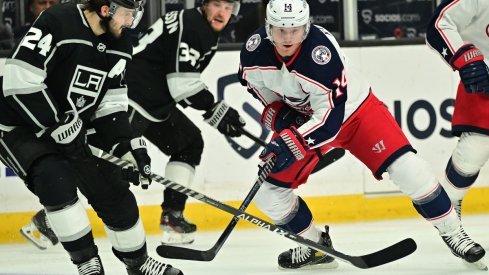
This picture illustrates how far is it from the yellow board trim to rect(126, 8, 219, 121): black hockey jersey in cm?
71

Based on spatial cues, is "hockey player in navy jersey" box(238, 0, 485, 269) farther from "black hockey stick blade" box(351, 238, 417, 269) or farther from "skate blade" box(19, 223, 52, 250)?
"skate blade" box(19, 223, 52, 250)

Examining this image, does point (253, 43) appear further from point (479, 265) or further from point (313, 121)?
point (479, 265)

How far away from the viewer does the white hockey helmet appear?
3408 mm

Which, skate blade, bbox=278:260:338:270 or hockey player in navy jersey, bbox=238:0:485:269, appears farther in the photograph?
skate blade, bbox=278:260:338:270

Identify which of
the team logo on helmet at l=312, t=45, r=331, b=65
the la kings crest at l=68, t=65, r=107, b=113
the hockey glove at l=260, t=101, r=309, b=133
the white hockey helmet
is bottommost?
the hockey glove at l=260, t=101, r=309, b=133

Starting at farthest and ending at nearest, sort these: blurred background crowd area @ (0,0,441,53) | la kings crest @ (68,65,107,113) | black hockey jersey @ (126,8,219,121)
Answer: blurred background crowd area @ (0,0,441,53) < black hockey jersey @ (126,8,219,121) < la kings crest @ (68,65,107,113)

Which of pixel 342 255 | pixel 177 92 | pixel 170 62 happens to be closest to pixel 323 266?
pixel 342 255

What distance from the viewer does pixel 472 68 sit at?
3787mm

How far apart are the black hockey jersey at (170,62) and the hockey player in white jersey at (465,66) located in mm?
1061

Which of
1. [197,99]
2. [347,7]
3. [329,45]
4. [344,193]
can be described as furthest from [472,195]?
[329,45]

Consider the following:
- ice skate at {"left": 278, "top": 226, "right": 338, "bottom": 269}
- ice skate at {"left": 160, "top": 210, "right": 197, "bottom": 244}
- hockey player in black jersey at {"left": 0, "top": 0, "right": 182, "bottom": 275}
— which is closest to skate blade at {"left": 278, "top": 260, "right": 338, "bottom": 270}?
ice skate at {"left": 278, "top": 226, "right": 338, "bottom": 269}

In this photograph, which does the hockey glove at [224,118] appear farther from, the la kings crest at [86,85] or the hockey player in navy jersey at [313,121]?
the la kings crest at [86,85]

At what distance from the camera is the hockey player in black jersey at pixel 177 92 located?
4582 mm

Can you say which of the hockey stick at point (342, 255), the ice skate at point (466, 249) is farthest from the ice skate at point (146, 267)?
the ice skate at point (466, 249)
